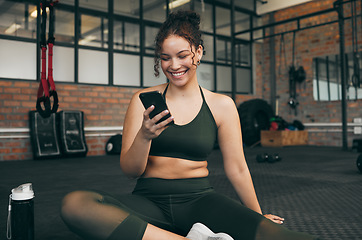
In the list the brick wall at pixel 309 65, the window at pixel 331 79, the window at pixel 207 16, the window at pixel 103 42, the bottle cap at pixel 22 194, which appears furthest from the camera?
the window at pixel 207 16

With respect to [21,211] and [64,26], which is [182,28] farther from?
[64,26]

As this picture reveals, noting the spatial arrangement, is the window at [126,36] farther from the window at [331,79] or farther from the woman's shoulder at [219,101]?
the woman's shoulder at [219,101]

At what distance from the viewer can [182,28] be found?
3.89 ft

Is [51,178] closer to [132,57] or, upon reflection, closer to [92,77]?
[92,77]

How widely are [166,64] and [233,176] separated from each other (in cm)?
53

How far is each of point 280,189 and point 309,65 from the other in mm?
5916

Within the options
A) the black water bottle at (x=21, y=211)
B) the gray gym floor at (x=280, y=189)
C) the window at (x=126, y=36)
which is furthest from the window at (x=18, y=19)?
the black water bottle at (x=21, y=211)

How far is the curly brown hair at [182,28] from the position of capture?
118 cm

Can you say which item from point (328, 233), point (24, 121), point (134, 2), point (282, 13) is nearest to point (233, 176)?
point (328, 233)

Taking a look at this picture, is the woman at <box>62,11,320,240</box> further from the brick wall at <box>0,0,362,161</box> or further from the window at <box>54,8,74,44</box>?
the window at <box>54,8,74,44</box>

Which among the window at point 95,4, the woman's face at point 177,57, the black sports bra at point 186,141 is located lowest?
the black sports bra at point 186,141

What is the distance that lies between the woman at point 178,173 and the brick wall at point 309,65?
668 centimetres

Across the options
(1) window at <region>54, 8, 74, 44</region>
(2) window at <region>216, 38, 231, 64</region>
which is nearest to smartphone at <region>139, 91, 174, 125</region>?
(1) window at <region>54, 8, 74, 44</region>

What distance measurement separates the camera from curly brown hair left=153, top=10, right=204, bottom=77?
118cm
